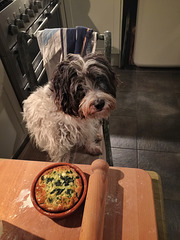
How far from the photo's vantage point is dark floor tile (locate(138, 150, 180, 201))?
4.78 feet

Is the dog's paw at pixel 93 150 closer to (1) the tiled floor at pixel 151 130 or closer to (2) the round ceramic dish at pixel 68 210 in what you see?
(1) the tiled floor at pixel 151 130

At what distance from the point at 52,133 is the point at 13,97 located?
1.62ft

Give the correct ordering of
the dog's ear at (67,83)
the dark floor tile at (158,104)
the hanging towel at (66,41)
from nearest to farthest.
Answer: the dog's ear at (67,83) → the hanging towel at (66,41) → the dark floor tile at (158,104)

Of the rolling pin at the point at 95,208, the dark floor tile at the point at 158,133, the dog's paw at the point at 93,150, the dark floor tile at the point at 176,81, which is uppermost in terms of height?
the rolling pin at the point at 95,208

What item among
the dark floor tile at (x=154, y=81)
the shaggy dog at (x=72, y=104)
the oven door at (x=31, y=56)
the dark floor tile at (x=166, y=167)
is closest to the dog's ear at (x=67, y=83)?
the shaggy dog at (x=72, y=104)

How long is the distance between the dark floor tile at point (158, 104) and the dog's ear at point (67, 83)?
3.97 ft

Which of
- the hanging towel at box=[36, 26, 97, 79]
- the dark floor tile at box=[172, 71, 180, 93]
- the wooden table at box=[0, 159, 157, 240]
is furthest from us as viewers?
the dark floor tile at box=[172, 71, 180, 93]

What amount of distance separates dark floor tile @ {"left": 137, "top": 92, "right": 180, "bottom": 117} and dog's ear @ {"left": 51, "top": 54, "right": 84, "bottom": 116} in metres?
1.21

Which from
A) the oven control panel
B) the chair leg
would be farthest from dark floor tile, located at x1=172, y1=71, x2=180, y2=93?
the oven control panel

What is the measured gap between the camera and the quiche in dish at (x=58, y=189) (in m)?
0.56

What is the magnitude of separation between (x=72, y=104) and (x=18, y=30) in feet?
2.11

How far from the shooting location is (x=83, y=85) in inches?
37.3

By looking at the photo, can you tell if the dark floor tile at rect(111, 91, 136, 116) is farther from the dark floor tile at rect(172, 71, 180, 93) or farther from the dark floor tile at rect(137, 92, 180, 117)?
the dark floor tile at rect(172, 71, 180, 93)

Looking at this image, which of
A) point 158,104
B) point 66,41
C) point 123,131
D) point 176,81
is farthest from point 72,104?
point 176,81
